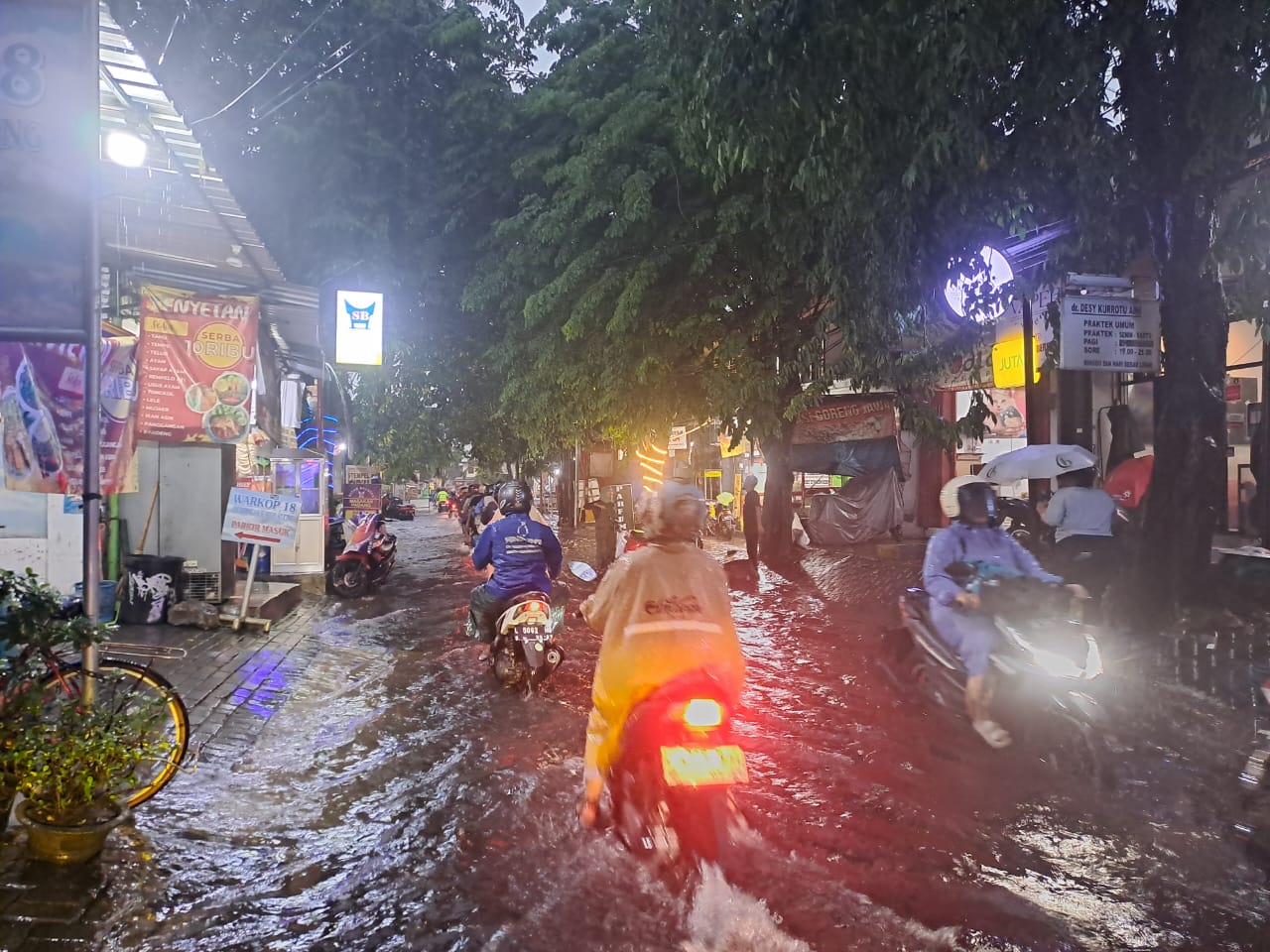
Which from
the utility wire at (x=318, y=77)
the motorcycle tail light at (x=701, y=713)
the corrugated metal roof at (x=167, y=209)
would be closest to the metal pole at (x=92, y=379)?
the corrugated metal roof at (x=167, y=209)

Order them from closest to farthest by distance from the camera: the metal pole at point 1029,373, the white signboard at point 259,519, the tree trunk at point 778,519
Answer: the white signboard at point 259,519, the metal pole at point 1029,373, the tree trunk at point 778,519

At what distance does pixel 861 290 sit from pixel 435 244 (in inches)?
488

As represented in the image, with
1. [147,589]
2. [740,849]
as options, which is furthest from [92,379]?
[147,589]

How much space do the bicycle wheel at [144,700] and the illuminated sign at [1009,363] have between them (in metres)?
11.3

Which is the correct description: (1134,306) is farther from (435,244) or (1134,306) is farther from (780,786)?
(435,244)

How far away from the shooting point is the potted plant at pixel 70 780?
372 cm

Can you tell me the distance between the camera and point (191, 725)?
6207 millimetres

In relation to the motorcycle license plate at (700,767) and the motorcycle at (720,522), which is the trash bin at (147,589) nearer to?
the motorcycle license plate at (700,767)

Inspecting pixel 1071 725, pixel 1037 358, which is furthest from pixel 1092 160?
pixel 1037 358

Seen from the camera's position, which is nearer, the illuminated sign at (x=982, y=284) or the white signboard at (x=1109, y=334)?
the white signboard at (x=1109, y=334)

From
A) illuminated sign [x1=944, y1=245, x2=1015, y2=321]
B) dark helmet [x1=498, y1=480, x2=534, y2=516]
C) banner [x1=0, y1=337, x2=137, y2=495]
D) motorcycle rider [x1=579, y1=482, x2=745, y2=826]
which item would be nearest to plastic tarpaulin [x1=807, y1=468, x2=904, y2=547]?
illuminated sign [x1=944, y1=245, x2=1015, y2=321]

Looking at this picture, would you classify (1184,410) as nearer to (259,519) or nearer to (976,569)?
(976,569)

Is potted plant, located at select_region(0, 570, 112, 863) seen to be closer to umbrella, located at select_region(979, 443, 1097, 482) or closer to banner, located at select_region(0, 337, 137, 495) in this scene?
banner, located at select_region(0, 337, 137, 495)

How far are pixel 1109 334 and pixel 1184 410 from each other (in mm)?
921
